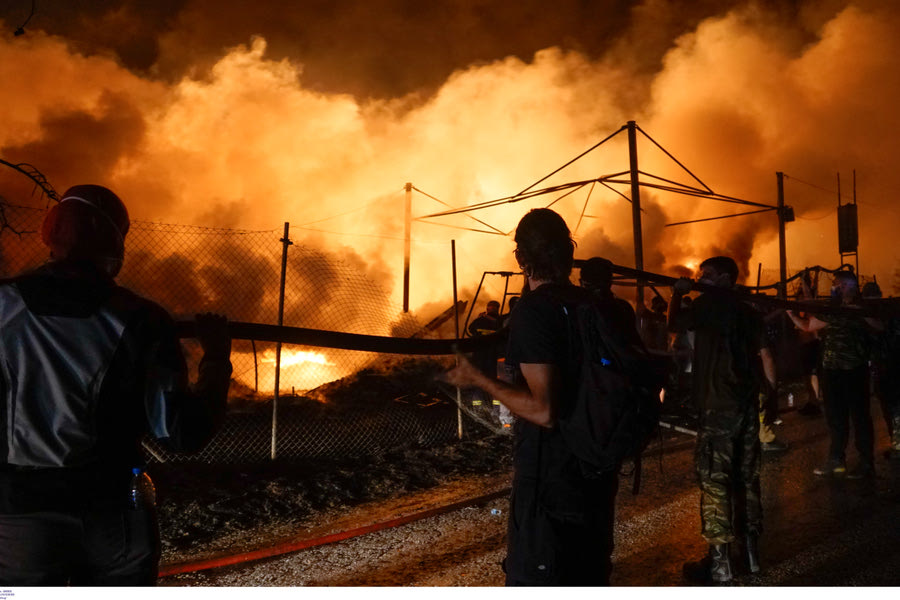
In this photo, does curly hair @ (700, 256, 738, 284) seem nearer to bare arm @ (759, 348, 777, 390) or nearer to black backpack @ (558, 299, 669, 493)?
bare arm @ (759, 348, 777, 390)

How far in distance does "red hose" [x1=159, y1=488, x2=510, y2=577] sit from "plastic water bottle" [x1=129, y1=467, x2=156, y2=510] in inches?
101

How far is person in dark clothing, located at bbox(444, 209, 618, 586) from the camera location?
206cm

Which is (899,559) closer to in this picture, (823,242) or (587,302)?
(587,302)

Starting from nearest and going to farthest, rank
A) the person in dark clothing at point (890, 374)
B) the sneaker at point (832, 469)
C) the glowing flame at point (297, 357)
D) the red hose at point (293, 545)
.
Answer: the red hose at point (293, 545), the sneaker at point (832, 469), the person in dark clothing at point (890, 374), the glowing flame at point (297, 357)

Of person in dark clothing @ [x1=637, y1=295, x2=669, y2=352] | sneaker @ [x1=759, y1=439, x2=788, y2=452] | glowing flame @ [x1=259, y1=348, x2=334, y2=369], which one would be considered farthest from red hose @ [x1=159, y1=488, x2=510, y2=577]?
glowing flame @ [x1=259, y1=348, x2=334, y2=369]

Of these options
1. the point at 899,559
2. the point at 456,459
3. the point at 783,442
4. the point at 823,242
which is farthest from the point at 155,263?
the point at 823,242

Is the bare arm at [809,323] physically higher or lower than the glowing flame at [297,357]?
higher

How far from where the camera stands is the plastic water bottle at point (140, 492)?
1.75 metres

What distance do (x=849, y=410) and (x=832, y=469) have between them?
0.64 meters

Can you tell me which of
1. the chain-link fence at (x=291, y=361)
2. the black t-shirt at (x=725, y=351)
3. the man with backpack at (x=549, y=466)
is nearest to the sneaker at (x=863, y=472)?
the black t-shirt at (x=725, y=351)

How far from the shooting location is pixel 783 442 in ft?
24.9

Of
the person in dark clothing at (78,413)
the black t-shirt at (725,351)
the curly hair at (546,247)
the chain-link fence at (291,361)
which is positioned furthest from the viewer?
the chain-link fence at (291,361)

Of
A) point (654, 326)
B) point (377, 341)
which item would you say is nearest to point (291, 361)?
point (654, 326)

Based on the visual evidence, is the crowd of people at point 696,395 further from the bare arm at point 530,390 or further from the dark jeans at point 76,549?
the dark jeans at point 76,549
